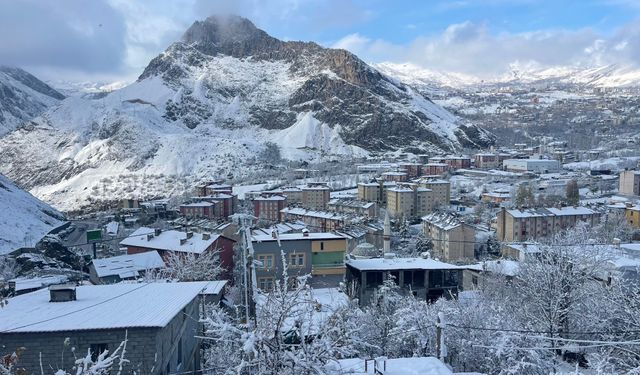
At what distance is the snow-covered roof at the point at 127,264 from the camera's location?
666 inches

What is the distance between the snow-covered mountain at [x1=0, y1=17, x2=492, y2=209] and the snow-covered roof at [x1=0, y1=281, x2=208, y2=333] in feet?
202

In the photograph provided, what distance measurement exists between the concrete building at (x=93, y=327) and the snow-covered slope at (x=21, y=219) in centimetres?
1820

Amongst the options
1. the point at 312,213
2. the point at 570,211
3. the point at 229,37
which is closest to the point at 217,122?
the point at 229,37

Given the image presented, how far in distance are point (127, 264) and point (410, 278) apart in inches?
373

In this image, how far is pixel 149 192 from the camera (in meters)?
66.6

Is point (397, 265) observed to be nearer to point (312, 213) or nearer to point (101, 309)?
point (101, 309)

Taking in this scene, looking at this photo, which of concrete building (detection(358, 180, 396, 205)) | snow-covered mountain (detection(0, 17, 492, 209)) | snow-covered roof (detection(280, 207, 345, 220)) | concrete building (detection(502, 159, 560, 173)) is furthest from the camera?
snow-covered mountain (detection(0, 17, 492, 209))

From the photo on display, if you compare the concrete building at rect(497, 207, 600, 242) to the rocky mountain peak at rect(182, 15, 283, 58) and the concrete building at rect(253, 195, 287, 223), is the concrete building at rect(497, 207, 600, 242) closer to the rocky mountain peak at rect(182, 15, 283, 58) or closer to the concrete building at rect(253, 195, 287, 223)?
the concrete building at rect(253, 195, 287, 223)

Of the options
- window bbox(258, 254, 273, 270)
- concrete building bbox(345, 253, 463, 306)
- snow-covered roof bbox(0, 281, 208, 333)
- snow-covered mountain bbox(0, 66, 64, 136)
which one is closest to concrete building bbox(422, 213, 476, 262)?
concrete building bbox(345, 253, 463, 306)

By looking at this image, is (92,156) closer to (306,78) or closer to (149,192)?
(149,192)

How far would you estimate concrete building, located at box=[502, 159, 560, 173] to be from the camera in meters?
72.1

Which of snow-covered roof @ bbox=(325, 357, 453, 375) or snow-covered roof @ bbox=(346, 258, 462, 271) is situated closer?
snow-covered roof @ bbox=(325, 357, 453, 375)

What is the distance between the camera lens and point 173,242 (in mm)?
20375

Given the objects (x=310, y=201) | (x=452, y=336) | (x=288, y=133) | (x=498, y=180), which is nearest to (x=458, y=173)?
(x=498, y=180)
